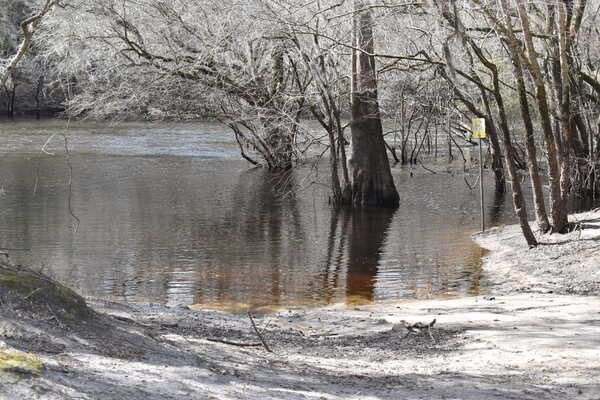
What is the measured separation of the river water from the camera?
1361 cm

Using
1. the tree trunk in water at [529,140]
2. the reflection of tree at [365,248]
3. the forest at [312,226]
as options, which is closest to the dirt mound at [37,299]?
the forest at [312,226]

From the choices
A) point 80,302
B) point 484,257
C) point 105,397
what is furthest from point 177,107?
point 105,397

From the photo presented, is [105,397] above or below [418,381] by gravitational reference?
above

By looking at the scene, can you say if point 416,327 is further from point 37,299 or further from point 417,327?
point 37,299

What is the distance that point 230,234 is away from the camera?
19.3 meters

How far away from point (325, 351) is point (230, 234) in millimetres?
11191

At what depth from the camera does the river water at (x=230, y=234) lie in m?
13.6

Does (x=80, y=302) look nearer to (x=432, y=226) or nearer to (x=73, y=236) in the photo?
(x=73, y=236)

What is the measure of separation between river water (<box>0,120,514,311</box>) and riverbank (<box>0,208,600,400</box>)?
1.85 m

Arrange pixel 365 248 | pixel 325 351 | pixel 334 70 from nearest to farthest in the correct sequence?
pixel 325 351
pixel 365 248
pixel 334 70

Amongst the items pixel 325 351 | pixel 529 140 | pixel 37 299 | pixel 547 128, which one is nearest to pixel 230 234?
pixel 529 140

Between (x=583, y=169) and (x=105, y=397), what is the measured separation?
19.9 meters

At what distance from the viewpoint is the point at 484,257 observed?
52.5 feet

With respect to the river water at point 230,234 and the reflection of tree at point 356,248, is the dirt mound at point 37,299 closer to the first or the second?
the river water at point 230,234
